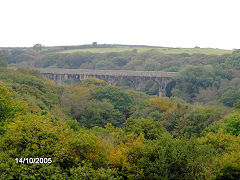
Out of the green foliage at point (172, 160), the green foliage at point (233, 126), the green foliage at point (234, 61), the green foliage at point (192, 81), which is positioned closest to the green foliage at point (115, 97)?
the green foliage at point (192, 81)

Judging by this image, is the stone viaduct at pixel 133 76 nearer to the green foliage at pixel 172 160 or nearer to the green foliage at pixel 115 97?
the green foliage at pixel 115 97

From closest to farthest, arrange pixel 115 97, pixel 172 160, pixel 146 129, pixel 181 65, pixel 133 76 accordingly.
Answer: pixel 172 160 < pixel 146 129 < pixel 115 97 < pixel 133 76 < pixel 181 65

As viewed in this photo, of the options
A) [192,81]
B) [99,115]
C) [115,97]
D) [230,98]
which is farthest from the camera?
[192,81]

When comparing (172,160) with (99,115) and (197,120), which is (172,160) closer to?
(197,120)

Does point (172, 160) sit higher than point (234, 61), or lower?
lower

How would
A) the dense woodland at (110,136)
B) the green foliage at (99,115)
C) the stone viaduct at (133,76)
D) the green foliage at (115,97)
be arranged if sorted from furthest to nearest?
the stone viaduct at (133,76), the green foliage at (115,97), the green foliage at (99,115), the dense woodland at (110,136)

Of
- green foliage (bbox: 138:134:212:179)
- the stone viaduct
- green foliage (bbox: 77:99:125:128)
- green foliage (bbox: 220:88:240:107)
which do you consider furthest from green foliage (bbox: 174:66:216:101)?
green foliage (bbox: 138:134:212:179)

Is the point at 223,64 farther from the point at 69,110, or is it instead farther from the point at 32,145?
the point at 32,145

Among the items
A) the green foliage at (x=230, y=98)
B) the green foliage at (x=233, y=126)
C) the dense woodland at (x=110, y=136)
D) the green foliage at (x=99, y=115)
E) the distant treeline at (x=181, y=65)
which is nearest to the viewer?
the dense woodland at (x=110, y=136)

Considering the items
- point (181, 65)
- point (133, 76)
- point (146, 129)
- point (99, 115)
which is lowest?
point (99, 115)

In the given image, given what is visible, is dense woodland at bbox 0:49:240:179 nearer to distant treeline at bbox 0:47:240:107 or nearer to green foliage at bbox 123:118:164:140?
green foliage at bbox 123:118:164:140

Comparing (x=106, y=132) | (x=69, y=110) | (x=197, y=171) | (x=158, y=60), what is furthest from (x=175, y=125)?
(x=158, y=60)

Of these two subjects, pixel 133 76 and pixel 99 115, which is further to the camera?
pixel 133 76

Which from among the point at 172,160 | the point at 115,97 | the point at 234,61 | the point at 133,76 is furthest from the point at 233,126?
the point at 234,61
